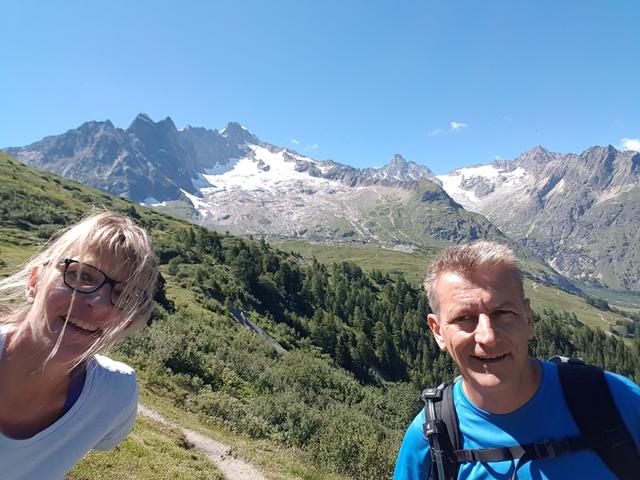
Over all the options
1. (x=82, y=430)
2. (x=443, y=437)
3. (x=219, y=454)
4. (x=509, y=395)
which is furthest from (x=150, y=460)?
(x=509, y=395)

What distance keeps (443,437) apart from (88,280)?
12.0 ft

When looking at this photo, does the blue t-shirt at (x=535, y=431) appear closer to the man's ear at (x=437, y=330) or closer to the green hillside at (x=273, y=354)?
the man's ear at (x=437, y=330)

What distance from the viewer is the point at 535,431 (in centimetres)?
362

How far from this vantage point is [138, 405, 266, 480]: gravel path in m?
15.8

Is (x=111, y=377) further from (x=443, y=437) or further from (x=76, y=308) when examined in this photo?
(x=443, y=437)

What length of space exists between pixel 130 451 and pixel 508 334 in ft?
41.1

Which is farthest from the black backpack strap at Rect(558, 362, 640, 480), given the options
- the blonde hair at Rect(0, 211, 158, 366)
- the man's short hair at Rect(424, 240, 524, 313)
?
the blonde hair at Rect(0, 211, 158, 366)

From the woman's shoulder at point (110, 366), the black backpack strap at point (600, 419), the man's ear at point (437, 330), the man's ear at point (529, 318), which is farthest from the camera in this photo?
the man's ear at point (437, 330)

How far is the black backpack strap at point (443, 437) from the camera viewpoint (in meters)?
3.76

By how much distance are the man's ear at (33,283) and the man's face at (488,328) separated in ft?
13.0

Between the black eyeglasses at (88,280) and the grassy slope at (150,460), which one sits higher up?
the black eyeglasses at (88,280)

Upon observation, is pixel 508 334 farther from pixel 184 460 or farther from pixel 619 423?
pixel 184 460

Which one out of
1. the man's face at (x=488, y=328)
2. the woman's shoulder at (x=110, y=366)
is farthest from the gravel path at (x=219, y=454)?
the man's face at (x=488, y=328)

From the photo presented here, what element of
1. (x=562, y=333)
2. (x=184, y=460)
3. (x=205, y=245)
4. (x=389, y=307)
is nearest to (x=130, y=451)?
(x=184, y=460)
